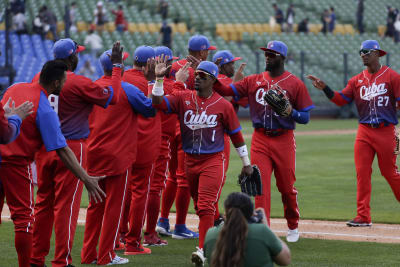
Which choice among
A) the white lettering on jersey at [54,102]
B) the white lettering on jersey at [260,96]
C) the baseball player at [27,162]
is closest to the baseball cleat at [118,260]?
the baseball player at [27,162]

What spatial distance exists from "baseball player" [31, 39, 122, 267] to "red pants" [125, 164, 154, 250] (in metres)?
1.11

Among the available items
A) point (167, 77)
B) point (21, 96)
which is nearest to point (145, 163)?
point (167, 77)

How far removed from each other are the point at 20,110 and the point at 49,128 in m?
0.37

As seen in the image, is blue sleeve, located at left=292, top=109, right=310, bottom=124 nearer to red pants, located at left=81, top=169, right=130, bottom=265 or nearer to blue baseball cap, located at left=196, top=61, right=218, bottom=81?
blue baseball cap, located at left=196, top=61, right=218, bottom=81

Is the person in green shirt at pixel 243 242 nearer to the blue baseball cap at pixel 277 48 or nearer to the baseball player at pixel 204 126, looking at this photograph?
the baseball player at pixel 204 126

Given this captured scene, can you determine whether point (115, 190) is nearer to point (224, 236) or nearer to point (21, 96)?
point (21, 96)

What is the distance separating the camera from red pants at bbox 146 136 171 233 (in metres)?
8.91

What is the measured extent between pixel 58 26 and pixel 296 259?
2331 centimetres

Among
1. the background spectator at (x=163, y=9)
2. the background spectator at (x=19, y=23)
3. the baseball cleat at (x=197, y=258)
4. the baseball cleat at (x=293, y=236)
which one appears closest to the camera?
the baseball cleat at (x=197, y=258)

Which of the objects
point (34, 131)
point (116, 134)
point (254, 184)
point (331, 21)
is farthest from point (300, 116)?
point (331, 21)

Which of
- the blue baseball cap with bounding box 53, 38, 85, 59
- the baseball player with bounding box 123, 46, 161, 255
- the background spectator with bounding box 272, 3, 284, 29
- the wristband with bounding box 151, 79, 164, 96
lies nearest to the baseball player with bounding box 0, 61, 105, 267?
the blue baseball cap with bounding box 53, 38, 85, 59

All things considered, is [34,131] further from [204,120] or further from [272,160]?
[272,160]

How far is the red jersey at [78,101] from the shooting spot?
7.30 metres

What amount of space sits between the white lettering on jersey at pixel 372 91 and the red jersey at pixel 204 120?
2.89 meters
